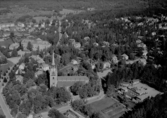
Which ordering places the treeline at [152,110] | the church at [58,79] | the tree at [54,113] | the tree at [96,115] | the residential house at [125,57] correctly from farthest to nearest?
the residential house at [125,57] < the church at [58,79] < the tree at [54,113] < the tree at [96,115] < the treeline at [152,110]

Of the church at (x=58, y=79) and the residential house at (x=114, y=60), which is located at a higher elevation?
the church at (x=58, y=79)

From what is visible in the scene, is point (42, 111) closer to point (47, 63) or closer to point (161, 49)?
point (47, 63)

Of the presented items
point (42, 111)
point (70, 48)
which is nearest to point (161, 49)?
point (70, 48)

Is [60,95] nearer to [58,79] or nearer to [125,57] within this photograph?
[58,79]

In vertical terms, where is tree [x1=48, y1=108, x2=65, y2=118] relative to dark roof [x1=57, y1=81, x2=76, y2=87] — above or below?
below

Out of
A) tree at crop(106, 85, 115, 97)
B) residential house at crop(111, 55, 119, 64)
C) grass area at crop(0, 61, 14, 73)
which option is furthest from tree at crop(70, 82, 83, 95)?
grass area at crop(0, 61, 14, 73)

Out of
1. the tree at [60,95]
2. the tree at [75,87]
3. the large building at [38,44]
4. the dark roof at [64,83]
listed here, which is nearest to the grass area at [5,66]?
the large building at [38,44]

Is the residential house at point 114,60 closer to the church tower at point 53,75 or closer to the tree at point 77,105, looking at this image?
the church tower at point 53,75

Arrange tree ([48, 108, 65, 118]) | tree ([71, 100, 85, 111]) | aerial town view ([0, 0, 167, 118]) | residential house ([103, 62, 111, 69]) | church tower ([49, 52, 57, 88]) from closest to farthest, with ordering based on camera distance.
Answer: tree ([48, 108, 65, 118])
aerial town view ([0, 0, 167, 118])
tree ([71, 100, 85, 111])
church tower ([49, 52, 57, 88])
residential house ([103, 62, 111, 69])

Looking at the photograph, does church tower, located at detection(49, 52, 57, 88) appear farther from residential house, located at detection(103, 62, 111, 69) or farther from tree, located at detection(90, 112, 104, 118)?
residential house, located at detection(103, 62, 111, 69)
